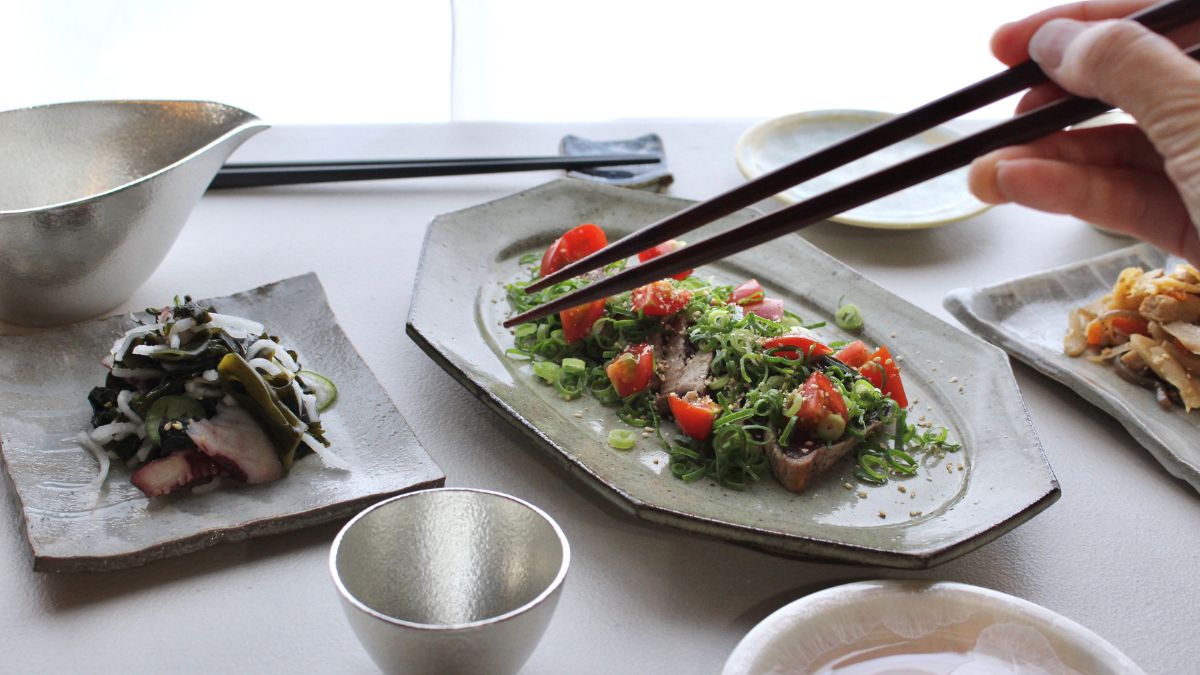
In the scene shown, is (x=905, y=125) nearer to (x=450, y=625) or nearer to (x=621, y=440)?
(x=621, y=440)

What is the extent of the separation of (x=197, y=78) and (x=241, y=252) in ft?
8.57

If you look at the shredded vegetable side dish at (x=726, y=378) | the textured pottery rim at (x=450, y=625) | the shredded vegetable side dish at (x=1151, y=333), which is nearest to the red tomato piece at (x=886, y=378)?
the shredded vegetable side dish at (x=726, y=378)

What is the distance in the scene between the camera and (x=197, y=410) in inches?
62.4

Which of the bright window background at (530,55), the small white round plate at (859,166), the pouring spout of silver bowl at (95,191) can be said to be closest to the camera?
the pouring spout of silver bowl at (95,191)

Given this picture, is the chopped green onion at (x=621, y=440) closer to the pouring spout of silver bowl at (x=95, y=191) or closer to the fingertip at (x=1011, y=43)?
the fingertip at (x=1011, y=43)

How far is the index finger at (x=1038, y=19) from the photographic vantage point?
1443 millimetres

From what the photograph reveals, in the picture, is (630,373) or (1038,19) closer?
(1038,19)

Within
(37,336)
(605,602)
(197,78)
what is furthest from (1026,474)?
(197,78)

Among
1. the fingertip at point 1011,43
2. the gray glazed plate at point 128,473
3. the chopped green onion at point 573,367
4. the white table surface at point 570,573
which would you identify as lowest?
the white table surface at point 570,573

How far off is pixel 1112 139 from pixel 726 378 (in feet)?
2.35

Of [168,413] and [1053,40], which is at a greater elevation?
[1053,40]

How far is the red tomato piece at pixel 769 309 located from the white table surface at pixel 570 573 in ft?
1.40

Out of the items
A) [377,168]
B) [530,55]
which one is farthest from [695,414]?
[530,55]

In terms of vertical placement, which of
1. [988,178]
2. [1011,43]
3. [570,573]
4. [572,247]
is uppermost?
[1011,43]
